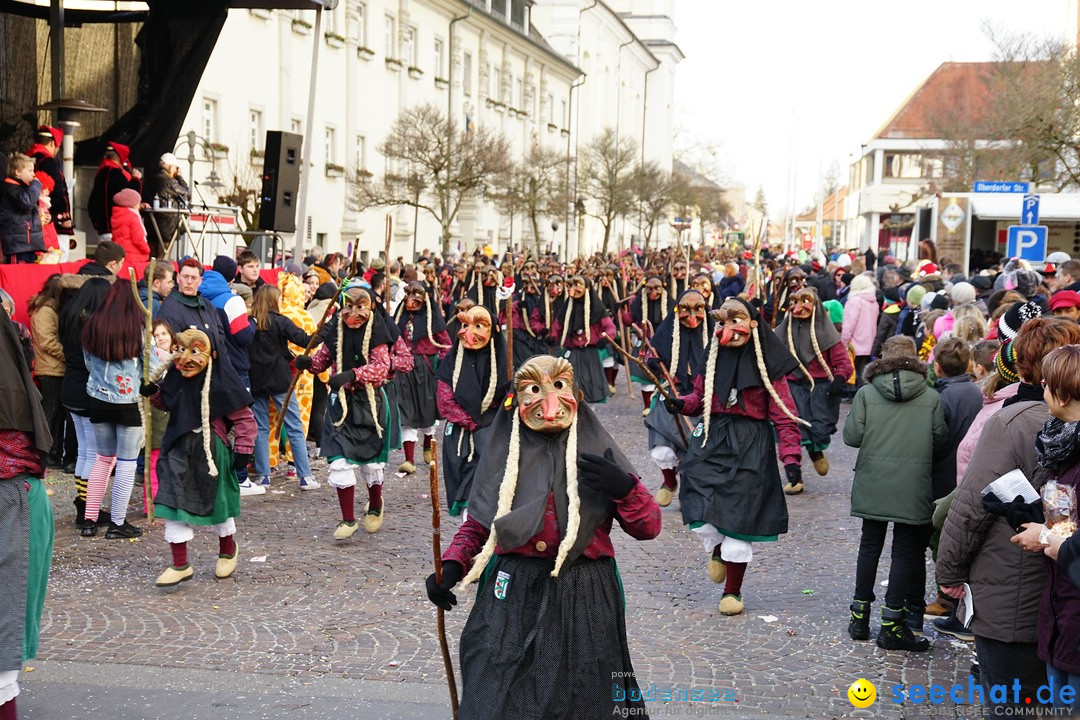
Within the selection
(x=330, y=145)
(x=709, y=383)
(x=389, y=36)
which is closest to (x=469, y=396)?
(x=709, y=383)

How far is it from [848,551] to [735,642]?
2.66 meters

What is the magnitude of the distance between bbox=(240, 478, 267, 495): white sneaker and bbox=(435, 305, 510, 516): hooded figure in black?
339 cm

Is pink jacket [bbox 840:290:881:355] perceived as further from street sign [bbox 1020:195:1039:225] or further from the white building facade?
the white building facade

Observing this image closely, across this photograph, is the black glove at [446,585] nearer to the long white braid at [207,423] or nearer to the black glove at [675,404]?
the black glove at [675,404]

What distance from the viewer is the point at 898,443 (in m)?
6.89

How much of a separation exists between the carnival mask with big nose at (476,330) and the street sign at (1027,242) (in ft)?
40.3

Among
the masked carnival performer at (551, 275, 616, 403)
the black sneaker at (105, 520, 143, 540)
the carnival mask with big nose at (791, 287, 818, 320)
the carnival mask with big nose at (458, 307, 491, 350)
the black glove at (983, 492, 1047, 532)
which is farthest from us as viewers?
the masked carnival performer at (551, 275, 616, 403)

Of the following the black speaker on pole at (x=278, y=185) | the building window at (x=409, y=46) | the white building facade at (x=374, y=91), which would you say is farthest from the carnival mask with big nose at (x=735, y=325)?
the building window at (x=409, y=46)

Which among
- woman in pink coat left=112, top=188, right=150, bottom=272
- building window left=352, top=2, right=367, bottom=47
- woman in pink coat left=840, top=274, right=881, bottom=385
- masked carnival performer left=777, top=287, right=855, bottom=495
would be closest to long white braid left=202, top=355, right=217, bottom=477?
masked carnival performer left=777, top=287, right=855, bottom=495

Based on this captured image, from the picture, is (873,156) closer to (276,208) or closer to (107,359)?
(276,208)

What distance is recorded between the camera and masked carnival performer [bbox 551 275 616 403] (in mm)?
16625

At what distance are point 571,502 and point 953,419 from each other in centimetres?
314

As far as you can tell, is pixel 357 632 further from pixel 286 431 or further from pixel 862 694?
pixel 286 431

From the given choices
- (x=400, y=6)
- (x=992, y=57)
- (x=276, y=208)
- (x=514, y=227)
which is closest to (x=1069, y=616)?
(x=276, y=208)
